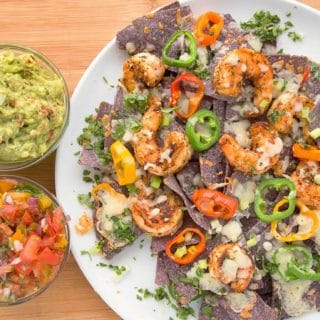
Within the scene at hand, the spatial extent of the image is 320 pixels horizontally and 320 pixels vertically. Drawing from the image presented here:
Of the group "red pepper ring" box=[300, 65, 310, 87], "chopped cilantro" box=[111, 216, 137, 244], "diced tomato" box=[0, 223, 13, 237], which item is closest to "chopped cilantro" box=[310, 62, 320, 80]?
"red pepper ring" box=[300, 65, 310, 87]

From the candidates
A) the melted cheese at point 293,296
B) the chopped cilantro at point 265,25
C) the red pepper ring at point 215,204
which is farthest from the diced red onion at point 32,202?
the chopped cilantro at point 265,25

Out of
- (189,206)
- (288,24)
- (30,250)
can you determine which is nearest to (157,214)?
(189,206)

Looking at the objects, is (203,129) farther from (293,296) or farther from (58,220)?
(293,296)

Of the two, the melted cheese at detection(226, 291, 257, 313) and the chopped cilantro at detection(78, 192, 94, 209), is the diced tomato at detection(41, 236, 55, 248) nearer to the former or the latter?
the chopped cilantro at detection(78, 192, 94, 209)

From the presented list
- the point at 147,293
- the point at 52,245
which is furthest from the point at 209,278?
the point at 52,245

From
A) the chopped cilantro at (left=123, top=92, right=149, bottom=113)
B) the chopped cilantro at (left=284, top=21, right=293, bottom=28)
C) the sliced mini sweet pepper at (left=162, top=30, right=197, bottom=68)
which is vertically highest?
the chopped cilantro at (left=284, top=21, right=293, bottom=28)
